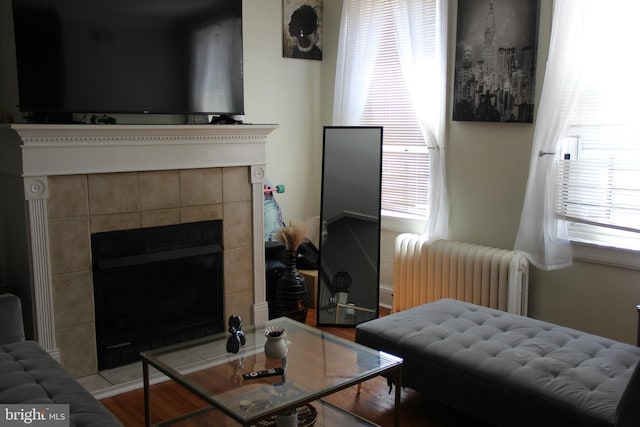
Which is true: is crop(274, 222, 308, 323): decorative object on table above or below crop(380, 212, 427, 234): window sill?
below

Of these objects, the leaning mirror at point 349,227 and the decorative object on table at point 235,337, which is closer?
the decorative object on table at point 235,337

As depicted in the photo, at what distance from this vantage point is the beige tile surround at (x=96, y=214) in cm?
325

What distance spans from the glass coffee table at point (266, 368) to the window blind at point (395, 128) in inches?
72.8

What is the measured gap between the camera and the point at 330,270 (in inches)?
Result: 165

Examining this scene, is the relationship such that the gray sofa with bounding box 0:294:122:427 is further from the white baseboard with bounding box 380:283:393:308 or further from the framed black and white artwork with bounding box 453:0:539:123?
the framed black and white artwork with bounding box 453:0:539:123

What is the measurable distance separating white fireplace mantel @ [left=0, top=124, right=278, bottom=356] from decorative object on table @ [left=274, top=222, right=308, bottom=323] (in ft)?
1.83

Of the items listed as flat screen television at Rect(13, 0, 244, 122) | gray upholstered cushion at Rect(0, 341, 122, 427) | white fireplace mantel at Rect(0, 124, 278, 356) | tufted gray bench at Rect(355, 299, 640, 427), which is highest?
flat screen television at Rect(13, 0, 244, 122)

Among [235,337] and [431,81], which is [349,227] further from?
[235,337]

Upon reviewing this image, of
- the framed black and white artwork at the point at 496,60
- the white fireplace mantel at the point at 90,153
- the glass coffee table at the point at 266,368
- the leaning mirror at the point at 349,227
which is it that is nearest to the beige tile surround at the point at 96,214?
the white fireplace mantel at the point at 90,153

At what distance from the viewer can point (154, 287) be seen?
3.65m

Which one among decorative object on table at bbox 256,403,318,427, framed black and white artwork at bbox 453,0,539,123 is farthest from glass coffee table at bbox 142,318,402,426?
framed black and white artwork at bbox 453,0,539,123

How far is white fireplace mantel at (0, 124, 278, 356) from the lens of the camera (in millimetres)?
3115

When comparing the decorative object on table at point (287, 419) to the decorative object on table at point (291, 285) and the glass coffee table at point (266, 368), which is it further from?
the decorative object on table at point (291, 285)

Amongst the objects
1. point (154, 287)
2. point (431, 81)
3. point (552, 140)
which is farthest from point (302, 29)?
point (154, 287)
